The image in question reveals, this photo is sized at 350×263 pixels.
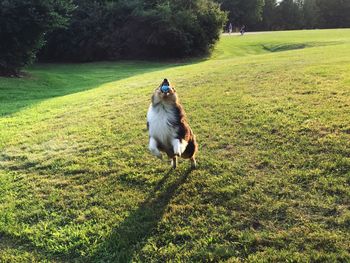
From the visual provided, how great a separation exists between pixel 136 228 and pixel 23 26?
2033cm

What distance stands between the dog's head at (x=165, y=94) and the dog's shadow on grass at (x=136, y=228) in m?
1.34

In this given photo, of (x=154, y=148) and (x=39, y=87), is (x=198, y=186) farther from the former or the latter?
(x=39, y=87)

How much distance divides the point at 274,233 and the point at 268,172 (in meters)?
1.56

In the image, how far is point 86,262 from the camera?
4.81 metres

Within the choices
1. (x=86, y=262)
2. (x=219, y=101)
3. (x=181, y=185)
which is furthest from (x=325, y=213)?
(x=219, y=101)

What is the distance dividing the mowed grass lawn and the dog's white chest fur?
866mm

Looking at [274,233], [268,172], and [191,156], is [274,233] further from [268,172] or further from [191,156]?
[191,156]

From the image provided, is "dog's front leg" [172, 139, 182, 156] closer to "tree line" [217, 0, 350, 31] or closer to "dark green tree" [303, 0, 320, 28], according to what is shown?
"tree line" [217, 0, 350, 31]

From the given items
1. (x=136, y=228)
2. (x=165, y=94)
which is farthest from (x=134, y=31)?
(x=136, y=228)

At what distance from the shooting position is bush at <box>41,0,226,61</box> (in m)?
34.4

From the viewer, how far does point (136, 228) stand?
523 centimetres

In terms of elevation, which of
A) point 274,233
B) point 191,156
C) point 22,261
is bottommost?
point 22,261

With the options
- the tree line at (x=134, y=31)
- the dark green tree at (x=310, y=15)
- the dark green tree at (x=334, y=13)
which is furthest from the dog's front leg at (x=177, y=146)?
the dark green tree at (x=334, y=13)

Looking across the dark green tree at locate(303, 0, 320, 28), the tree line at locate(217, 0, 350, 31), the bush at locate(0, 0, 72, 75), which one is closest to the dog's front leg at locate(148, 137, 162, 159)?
the bush at locate(0, 0, 72, 75)
